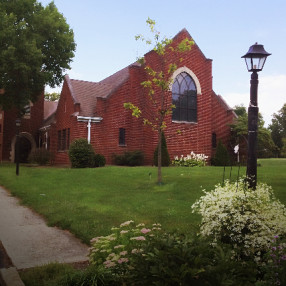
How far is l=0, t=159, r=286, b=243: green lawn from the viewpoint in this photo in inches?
315

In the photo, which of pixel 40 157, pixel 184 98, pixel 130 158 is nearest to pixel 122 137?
pixel 130 158

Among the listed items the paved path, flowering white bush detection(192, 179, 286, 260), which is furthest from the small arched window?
flowering white bush detection(192, 179, 286, 260)

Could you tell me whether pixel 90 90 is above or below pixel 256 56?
above

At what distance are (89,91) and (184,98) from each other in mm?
8351

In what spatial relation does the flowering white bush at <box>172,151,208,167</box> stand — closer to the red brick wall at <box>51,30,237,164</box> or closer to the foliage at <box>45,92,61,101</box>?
the red brick wall at <box>51,30,237,164</box>

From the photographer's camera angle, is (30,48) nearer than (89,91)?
Yes

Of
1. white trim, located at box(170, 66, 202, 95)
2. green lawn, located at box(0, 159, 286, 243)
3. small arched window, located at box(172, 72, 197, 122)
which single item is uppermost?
white trim, located at box(170, 66, 202, 95)

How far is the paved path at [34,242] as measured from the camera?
5.76 m

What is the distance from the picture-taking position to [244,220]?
447 cm

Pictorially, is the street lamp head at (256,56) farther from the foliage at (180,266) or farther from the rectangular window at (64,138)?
the rectangular window at (64,138)

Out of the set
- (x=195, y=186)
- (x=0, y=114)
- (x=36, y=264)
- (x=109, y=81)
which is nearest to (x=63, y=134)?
(x=109, y=81)

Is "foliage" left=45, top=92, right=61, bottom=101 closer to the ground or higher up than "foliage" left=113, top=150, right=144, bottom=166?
higher up

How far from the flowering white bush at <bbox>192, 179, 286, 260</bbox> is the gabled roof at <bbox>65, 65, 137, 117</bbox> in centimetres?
2159

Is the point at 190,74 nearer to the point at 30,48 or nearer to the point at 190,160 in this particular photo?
the point at 190,160
